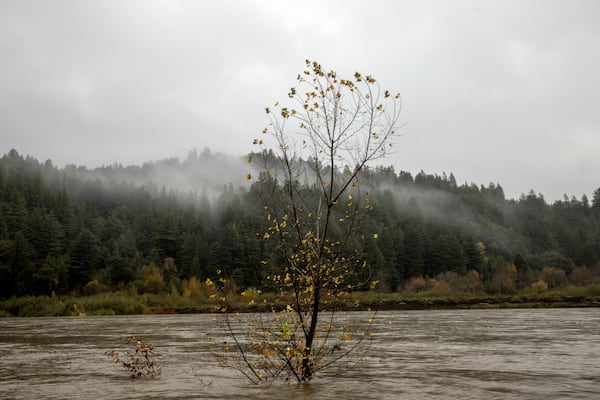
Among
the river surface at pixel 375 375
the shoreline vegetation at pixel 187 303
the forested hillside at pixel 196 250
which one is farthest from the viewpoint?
the forested hillside at pixel 196 250

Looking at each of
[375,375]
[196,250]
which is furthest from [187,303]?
[375,375]

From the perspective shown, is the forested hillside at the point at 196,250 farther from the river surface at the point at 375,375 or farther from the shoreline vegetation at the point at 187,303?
the river surface at the point at 375,375

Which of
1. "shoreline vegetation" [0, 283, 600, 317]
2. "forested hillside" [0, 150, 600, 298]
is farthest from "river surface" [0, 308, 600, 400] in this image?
"forested hillside" [0, 150, 600, 298]

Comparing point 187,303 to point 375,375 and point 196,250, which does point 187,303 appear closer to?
point 196,250

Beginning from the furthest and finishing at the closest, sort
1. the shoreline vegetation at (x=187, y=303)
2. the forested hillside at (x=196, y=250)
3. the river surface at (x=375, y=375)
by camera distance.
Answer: the forested hillside at (x=196, y=250) → the shoreline vegetation at (x=187, y=303) → the river surface at (x=375, y=375)

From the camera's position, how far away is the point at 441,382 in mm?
15242

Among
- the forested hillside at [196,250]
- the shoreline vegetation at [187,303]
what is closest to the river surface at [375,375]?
the shoreline vegetation at [187,303]

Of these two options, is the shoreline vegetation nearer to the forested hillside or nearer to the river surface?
the forested hillside

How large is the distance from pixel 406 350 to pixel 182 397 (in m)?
13.8

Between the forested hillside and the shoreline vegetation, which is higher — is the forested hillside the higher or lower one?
the higher one

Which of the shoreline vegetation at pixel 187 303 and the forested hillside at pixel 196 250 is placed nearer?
the shoreline vegetation at pixel 187 303

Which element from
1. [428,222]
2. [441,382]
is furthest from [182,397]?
[428,222]

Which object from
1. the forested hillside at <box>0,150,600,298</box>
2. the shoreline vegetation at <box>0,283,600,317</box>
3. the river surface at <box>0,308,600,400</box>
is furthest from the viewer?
the forested hillside at <box>0,150,600,298</box>

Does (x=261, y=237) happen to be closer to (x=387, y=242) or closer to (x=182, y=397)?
(x=182, y=397)
